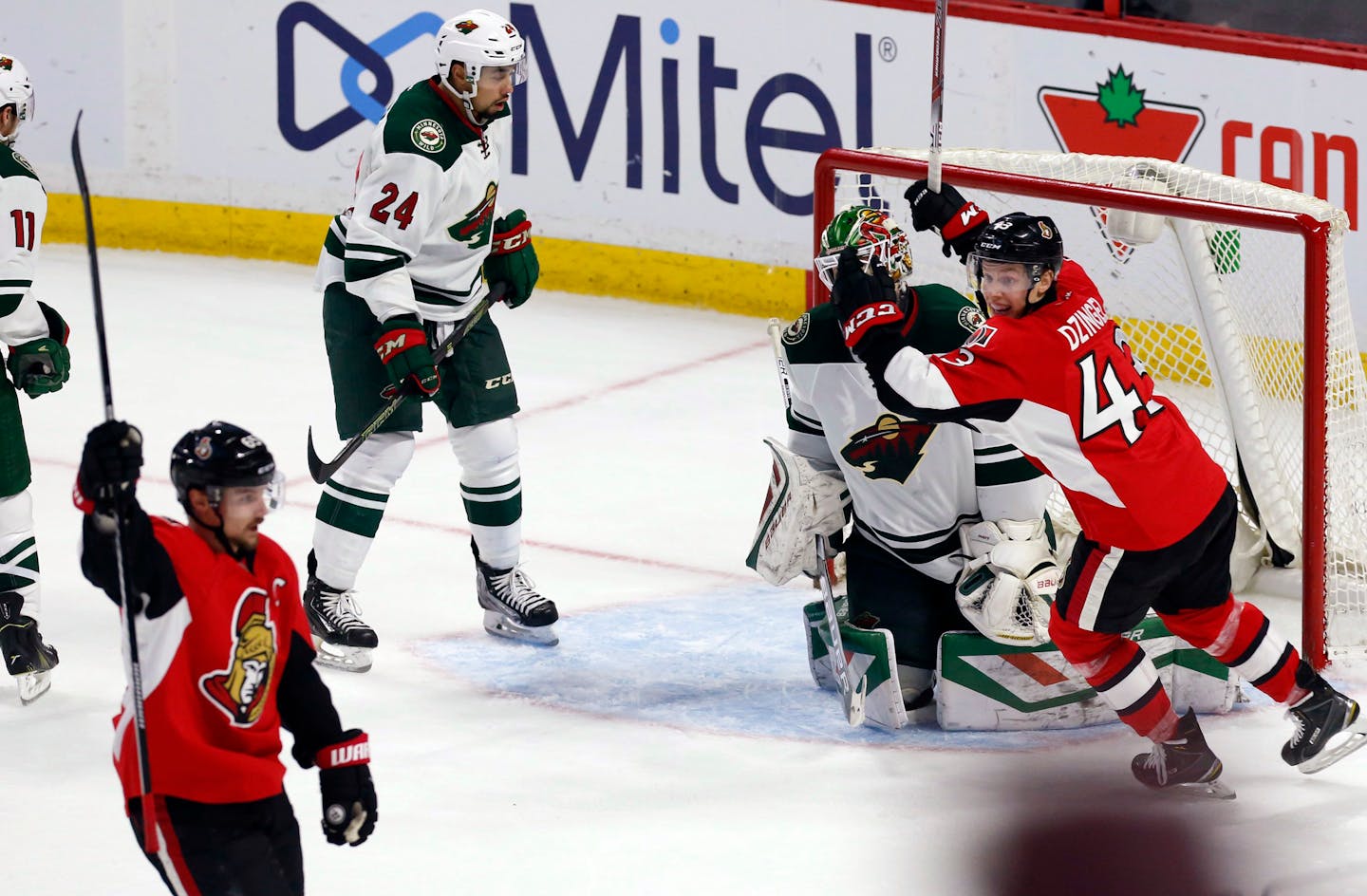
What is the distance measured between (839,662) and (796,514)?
29cm

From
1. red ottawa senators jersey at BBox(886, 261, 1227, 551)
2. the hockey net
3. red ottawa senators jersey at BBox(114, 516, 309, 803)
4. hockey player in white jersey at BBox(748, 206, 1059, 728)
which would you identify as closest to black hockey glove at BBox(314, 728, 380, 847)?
red ottawa senators jersey at BBox(114, 516, 309, 803)

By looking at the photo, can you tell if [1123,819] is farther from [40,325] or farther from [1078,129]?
[1078,129]

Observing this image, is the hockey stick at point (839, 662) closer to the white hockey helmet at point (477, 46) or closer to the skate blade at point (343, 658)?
the skate blade at point (343, 658)

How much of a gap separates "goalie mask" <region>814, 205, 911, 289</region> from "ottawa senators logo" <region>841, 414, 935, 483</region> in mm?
278

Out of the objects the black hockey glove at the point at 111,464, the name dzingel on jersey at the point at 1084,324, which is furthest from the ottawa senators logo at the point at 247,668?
the name dzingel on jersey at the point at 1084,324

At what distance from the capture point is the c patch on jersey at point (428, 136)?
409 centimetres

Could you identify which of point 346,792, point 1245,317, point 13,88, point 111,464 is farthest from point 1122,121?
point 111,464

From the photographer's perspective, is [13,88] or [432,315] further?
[432,315]

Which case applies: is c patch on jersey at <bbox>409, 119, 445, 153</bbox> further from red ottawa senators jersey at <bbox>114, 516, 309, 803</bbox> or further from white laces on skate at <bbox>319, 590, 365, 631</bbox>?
red ottawa senators jersey at <bbox>114, 516, 309, 803</bbox>

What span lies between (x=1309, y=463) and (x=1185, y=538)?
2.60ft

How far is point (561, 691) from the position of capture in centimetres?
424

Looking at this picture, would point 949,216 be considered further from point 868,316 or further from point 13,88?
→ point 13,88

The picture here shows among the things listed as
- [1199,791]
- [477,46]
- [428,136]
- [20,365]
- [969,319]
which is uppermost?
[477,46]

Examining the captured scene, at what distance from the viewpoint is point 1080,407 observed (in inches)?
135
